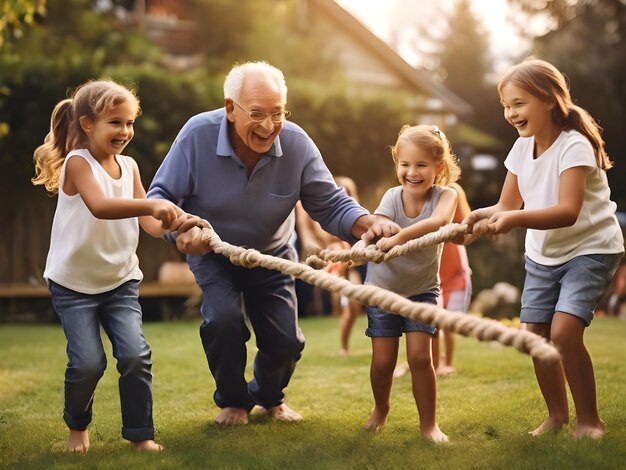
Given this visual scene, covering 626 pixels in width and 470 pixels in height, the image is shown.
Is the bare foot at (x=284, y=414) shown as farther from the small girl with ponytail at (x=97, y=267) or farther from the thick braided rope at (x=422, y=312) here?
the thick braided rope at (x=422, y=312)

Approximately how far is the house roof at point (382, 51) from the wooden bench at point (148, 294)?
327 inches

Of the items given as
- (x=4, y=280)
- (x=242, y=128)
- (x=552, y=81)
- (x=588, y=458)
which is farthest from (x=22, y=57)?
(x=588, y=458)

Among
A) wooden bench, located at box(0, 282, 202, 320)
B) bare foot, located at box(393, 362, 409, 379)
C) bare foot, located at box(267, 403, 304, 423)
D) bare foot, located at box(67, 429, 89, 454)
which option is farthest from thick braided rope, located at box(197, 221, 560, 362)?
wooden bench, located at box(0, 282, 202, 320)

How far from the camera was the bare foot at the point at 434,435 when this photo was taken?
3889 millimetres

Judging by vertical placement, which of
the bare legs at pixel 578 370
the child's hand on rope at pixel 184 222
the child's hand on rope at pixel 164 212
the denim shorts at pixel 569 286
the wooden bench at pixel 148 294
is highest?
the child's hand on rope at pixel 164 212

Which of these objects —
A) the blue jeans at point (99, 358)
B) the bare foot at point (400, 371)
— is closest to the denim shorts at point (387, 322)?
the blue jeans at point (99, 358)

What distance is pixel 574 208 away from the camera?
3.65 metres

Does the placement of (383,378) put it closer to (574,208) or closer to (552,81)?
(574,208)

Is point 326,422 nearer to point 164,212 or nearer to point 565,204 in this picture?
point 164,212

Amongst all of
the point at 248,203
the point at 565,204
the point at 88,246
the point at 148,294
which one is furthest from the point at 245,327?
the point at 148,294

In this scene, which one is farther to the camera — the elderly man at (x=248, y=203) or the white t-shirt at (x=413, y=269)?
the elderly man at (x=248, y=203)

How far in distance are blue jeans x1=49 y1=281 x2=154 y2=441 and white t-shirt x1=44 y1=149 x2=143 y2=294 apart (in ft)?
0.19

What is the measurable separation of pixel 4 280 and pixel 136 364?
8.39 metres

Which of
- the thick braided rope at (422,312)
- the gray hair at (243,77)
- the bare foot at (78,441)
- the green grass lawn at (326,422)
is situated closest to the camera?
the thick braided rope at (422,312)
